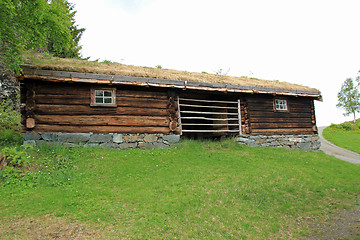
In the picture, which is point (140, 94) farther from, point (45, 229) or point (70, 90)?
point (45, 229)

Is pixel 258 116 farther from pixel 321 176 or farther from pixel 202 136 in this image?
pixel 321 176

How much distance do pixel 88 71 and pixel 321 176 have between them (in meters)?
11.7

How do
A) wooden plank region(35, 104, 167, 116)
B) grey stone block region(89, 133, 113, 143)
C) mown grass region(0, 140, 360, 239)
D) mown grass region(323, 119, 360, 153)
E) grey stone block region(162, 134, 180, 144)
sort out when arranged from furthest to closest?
mown grass region(323, 119, 360, 153) < grey stone block region(162, 134, 180, 144) < grey stone block region(89, 133, 113, 143) < wooden plank region(35, 104, 167, 116) < mown grass region(0, 140, 360, 239)

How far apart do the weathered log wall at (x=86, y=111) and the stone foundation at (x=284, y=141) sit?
5.47 m

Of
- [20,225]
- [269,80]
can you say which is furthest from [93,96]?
[269,80]

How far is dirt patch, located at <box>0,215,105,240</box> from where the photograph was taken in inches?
195

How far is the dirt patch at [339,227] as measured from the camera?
5.47 metres

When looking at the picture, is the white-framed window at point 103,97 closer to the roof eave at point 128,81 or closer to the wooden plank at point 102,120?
the roof eave at point 128,81

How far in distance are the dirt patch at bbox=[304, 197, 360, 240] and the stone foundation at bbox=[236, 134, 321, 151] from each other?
26.1 feet

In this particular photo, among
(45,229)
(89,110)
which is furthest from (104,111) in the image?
(45,229)

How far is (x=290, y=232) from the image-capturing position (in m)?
5.66

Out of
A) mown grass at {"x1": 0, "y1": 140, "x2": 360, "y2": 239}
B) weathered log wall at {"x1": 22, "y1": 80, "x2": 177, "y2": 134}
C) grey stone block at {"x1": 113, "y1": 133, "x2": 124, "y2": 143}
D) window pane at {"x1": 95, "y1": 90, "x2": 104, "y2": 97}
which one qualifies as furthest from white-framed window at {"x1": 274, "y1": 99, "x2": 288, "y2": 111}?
window pane at {"x1": 95, "y1": 90, "x2": 104, "y2": 97}

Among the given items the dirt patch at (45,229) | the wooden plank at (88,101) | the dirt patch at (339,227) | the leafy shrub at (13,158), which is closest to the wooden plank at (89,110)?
the wooden plank at (88,101)

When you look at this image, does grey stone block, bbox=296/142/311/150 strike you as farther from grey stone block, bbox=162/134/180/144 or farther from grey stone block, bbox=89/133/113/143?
grey stone block, bbox=89/133/113/143
